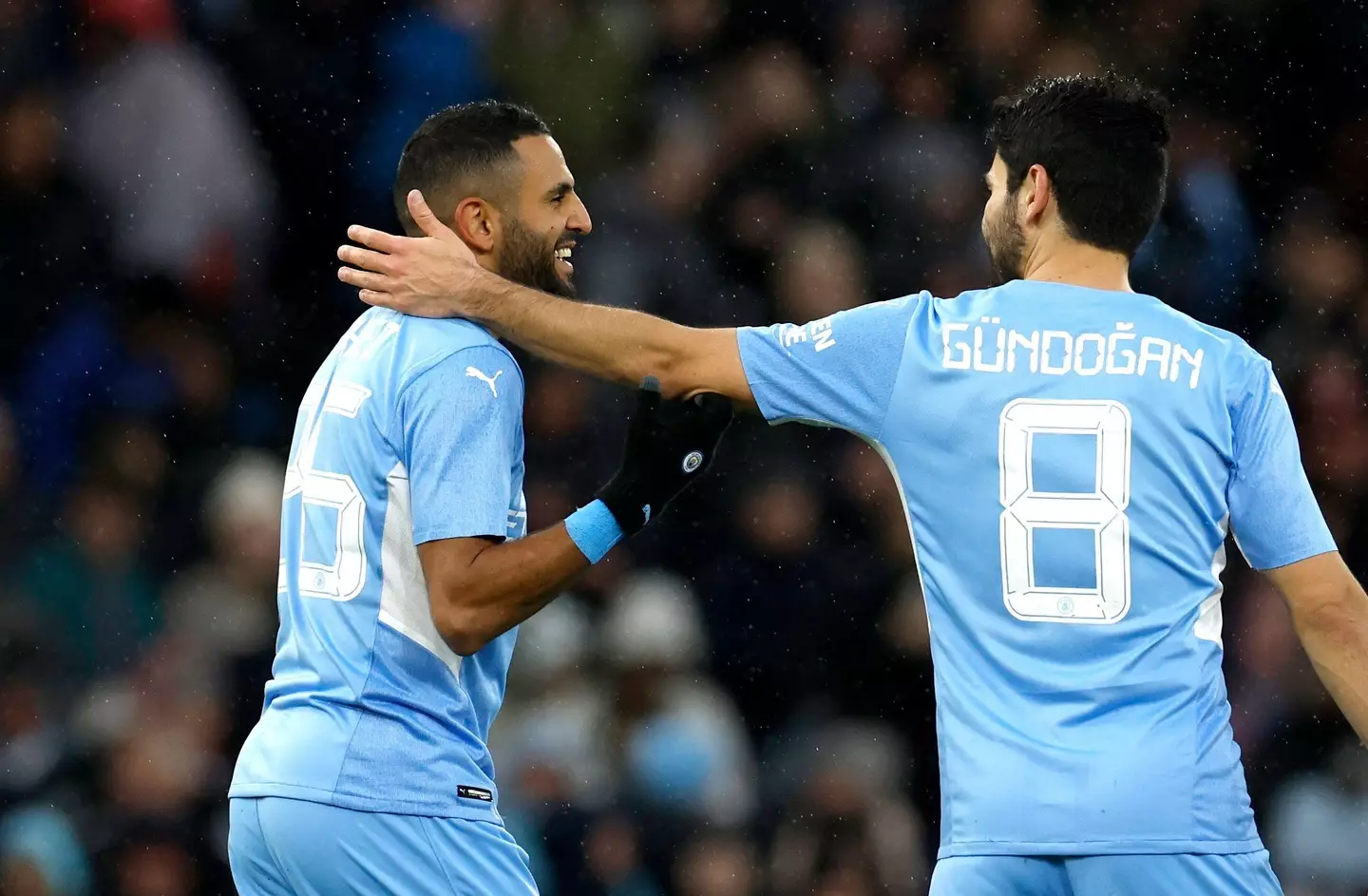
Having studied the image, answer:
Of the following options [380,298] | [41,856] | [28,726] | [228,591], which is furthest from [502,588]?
[28,726]

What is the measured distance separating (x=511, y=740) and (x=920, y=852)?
169 cm

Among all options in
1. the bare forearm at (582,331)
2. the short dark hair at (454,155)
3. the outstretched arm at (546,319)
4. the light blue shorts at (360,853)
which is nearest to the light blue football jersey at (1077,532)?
the outstretched arm at (546,319)

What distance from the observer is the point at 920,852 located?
699 centimetres

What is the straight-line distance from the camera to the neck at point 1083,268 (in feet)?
10.9

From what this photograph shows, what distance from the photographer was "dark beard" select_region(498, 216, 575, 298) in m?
4.03

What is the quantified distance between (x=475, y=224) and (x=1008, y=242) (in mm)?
1265

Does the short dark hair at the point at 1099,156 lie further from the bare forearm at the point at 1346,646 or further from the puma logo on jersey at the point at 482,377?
the puma logo on jersey at the point at 482,377

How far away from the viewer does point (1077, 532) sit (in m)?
3.05

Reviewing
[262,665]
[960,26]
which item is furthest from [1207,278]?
[262,665]

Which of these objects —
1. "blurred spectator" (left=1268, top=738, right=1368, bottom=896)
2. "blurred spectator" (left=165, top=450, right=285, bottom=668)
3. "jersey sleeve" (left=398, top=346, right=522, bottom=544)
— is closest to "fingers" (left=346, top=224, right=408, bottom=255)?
"jersey sleeve" (left=398, top=346, right=522, bottom=544)

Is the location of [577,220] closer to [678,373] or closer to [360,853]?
[678,373]

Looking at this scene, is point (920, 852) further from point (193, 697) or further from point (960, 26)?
point (960, 26)

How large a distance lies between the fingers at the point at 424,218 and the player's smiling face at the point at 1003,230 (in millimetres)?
1193

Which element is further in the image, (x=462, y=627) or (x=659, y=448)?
(x=659, y=448)
